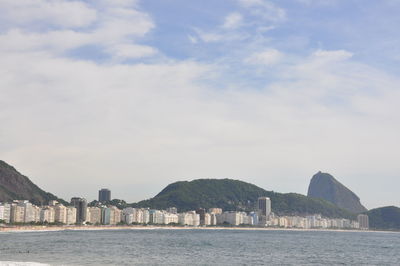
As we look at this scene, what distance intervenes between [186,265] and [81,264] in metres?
14.1

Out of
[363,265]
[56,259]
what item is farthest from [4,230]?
[363,265]

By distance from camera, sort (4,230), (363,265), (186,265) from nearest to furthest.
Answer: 1. (186,265)
2. (363,265)
3. (4,230)

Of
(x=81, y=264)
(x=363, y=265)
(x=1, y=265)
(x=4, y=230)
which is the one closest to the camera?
(x=1, y=265)

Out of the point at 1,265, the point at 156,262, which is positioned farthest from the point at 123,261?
the point at 1,265

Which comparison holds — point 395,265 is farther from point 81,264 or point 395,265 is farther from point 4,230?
point 4,230

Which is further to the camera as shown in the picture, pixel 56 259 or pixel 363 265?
pixel 363 265

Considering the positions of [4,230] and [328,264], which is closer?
[328,264]

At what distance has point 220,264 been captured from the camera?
252ft

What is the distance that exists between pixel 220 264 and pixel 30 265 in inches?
1111

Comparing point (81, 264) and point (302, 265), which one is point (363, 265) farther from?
point (81, 264)

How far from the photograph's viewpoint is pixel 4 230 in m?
197

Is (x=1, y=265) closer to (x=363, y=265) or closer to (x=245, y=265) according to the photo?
(x=245, y=265)

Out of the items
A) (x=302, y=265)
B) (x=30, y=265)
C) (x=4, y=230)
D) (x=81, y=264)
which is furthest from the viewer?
(x=4, y=230)

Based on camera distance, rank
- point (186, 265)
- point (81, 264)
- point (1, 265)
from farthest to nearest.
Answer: point (186, 265)
point (81, 264)
point (1, 265)
